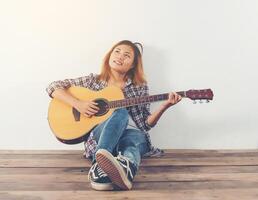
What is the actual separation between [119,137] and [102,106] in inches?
9.6

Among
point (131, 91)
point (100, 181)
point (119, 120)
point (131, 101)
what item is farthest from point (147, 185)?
point (131, 91)

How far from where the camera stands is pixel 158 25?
2.41 m

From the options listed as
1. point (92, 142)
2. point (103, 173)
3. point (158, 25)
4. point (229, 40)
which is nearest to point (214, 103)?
point (229, 40)

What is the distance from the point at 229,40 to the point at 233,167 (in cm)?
83

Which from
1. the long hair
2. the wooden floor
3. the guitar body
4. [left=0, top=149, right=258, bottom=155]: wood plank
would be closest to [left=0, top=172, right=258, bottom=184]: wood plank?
the wooden floor

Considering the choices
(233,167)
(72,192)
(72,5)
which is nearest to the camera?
(72,192)

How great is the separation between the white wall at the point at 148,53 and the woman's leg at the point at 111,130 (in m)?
0.54

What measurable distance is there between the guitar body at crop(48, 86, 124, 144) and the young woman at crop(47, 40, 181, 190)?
3 centimetres

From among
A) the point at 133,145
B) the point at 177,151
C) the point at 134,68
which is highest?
the point at 134,68

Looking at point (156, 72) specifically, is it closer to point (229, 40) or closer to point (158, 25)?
point (158, 25)

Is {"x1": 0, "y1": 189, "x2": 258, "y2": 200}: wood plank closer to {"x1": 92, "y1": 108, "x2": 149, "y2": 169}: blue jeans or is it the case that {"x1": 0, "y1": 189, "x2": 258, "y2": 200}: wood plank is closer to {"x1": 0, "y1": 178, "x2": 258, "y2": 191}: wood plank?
{"x1": 0, "y1": 178, "x2": 258, "y2": 191}: wood plank

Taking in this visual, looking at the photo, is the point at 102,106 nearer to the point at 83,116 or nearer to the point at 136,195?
the point at 83,116

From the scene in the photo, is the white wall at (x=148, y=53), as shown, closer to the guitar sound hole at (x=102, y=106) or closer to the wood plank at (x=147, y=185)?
the guitar sound hole at (x=102, y=106)

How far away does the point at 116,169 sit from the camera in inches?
63.6
